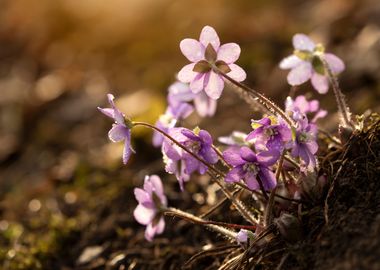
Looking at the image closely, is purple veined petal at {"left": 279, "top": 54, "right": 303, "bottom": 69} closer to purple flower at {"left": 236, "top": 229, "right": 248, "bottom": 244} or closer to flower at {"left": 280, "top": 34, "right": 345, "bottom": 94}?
flower at {"left": 280, "top": 34, "right": 345, "bottom": 94}

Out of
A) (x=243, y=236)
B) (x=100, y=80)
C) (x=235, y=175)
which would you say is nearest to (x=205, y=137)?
(x=235, y=175)

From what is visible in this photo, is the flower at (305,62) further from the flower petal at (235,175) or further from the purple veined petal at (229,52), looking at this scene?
the flower petal at (235,175)

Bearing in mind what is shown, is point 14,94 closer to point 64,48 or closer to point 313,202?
point 64,48

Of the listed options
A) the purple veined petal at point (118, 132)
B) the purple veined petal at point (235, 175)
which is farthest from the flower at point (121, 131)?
the purple veined petal at point (235, 175)

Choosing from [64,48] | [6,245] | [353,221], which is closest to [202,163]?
[353,221]

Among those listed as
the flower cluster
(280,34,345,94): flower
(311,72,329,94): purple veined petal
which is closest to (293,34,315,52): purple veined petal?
(280,34,345,94): flower
